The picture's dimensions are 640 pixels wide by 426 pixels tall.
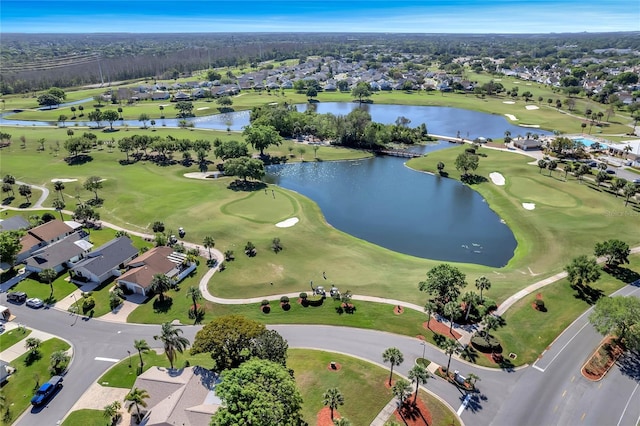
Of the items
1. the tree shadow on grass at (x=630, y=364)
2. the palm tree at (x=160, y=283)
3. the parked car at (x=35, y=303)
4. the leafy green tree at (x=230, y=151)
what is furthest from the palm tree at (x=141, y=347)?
the leafy green tree at (x=230, y=151)

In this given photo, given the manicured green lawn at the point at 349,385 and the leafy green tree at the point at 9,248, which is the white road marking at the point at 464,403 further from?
the leafy green tree at the point at 9,248

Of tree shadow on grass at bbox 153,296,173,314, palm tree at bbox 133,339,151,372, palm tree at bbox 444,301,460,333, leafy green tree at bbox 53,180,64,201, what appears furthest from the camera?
leafy green tree at bbox 53,180,64,201

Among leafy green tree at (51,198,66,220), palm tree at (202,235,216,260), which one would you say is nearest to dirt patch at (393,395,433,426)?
palm tree at (202,235,216,260)

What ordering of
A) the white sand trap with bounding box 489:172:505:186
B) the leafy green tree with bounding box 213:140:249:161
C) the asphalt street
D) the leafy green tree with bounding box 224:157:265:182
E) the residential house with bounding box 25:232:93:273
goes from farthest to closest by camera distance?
1. the leafy green tree with bounding box 213:140:249:161
2. the white sand trap with bounding box 489:172:505:186
3. the leafy green tree with bounding box 224:157:265:182
4. the residential house with bounding box 25:232:93:273
5. the asphalt street

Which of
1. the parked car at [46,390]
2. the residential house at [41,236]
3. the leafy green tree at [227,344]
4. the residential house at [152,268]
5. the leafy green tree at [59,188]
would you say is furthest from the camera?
the leafy green tree at [59,188]

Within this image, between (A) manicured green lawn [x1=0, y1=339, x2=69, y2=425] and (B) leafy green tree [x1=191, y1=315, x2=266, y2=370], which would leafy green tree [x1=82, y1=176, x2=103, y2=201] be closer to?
(A) manicured green lawn [x1=0, y1=339, x2=69, y2=425]

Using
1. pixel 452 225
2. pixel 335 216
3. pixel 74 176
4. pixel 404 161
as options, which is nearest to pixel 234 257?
pixel 335 216
